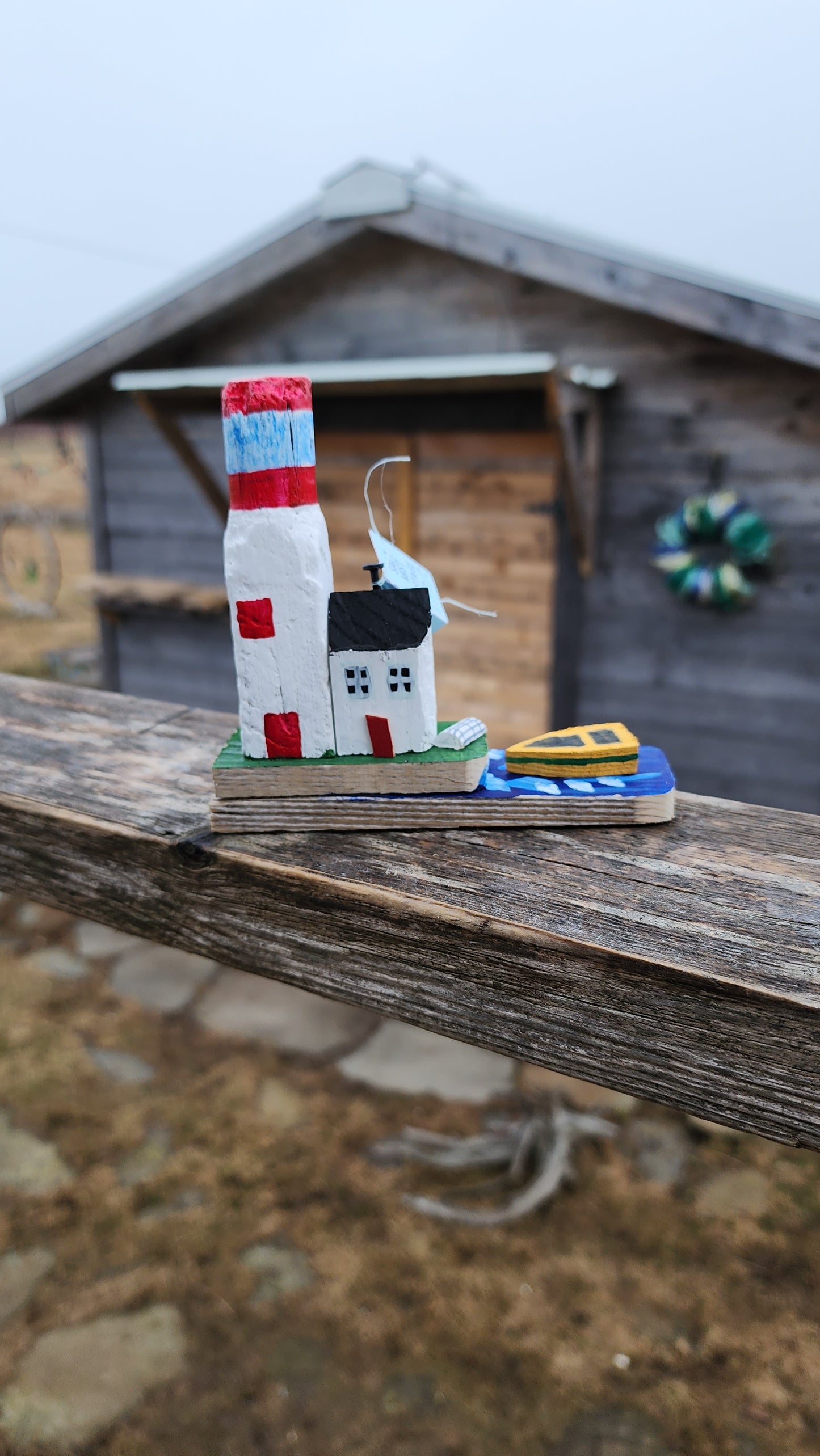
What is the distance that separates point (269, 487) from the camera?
3.49ft

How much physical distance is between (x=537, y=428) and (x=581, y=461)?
0.27 metres

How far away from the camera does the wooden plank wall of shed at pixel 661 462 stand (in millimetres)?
4227

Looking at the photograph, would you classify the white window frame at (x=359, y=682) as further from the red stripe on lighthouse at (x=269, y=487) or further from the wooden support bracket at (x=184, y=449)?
the wooden support bracket at (x=184, y=449)

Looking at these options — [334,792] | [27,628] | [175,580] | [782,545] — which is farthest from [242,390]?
[27,628]

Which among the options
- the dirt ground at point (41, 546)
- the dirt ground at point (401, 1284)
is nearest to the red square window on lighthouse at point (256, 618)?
the dirt ground at point (401, 1284)

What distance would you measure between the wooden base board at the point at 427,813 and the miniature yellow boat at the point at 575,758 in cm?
7

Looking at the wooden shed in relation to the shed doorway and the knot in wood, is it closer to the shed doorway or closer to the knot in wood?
the shed doorway

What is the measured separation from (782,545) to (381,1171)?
3.28 meters

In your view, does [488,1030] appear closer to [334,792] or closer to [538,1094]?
[334,792]

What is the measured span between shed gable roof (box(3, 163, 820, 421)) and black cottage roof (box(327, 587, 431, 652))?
3280mm

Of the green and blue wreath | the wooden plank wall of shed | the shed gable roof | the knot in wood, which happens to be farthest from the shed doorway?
the knot in wood

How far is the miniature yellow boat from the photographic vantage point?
1116 millimetres

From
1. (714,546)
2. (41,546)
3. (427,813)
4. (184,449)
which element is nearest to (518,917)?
(427,813)

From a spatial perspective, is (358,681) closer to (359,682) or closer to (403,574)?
(359,682)
